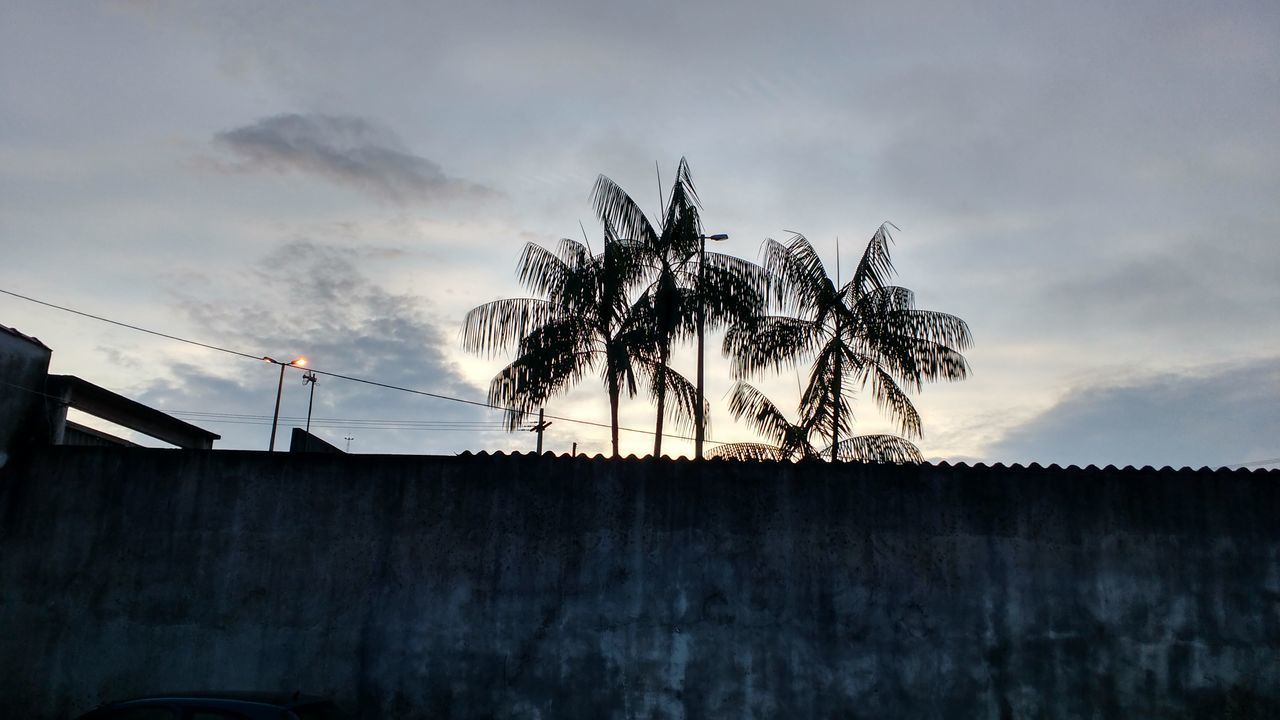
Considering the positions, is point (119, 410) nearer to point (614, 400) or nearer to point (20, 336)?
point (20, 336)

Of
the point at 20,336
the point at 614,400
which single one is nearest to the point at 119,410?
the point at 20,336

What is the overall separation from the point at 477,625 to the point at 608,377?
7760 mm

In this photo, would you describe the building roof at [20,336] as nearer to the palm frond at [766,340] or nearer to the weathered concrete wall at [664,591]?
the weathered concrete wall at [664,591]

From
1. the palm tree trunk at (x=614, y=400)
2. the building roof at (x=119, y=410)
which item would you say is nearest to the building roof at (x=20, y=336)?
the building roof at (x=119, y=410)

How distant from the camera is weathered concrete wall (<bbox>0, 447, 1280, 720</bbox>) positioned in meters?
9.86

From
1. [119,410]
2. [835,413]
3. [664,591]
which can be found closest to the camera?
[664,591]

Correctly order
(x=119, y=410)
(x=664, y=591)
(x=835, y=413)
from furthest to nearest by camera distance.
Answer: (x=835, y=413), (x=119, y=410), (x=664, y=591)

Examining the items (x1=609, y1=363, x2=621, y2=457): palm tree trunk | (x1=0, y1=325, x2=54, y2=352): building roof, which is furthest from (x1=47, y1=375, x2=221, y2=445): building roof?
(x1=609, y1=363, x2=621, y2=457): palm tree trunk

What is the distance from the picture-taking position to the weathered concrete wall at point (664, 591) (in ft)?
32.3

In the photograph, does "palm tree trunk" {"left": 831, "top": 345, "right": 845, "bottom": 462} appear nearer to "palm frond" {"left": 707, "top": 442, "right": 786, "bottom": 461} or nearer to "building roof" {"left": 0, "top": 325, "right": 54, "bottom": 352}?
"palm frond" {"left": 707, "top": 442, "right": 786, "bottom": 461}

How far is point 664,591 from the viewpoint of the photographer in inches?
400

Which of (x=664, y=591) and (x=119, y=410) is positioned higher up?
(x=119, y=410)

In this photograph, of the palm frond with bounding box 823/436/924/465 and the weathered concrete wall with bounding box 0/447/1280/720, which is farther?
the palm frond with bounding box 823/436/924/465

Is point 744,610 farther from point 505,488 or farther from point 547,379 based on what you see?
point 547,379
